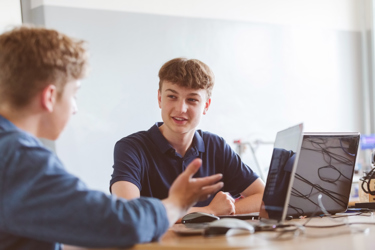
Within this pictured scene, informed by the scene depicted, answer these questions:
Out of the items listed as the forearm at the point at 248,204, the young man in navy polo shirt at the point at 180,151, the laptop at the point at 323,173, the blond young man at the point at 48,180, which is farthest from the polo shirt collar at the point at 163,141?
the blond young man at the point at 48,180

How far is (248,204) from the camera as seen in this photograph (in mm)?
2000

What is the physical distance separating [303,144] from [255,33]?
2.76 meters

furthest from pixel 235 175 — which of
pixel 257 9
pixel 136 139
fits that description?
pixel 257 9

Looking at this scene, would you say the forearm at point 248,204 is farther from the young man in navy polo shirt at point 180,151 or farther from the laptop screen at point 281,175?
the laptop screen at point 281,175

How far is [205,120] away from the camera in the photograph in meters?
3.82

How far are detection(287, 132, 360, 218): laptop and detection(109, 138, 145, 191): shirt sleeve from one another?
0.63 meters

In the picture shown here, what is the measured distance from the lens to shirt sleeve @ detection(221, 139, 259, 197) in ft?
7.04

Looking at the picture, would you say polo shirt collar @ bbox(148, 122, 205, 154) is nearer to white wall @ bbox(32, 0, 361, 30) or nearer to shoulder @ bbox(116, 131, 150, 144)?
shoulder @ bbox(116, 131, 150, 144)

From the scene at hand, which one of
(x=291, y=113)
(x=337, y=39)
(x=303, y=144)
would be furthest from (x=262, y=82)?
(x=303, y=144)

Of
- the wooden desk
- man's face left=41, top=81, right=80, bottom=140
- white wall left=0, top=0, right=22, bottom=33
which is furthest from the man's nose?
white wall left=0, top=0, right=22, bottom=33

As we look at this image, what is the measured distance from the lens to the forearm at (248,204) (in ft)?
6.46

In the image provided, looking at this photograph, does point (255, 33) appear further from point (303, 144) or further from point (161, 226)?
point (161, 226)

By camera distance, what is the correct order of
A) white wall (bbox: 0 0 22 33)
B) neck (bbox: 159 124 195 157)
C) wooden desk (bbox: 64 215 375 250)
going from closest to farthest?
wooden desk (bbox: 64 215 375 250) → neck (bbox: 159 124 195 157) → white wall (bbox: 0 0 22 33)

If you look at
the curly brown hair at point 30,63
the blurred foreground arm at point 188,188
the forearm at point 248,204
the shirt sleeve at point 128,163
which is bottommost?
the forearm at point 248,204
